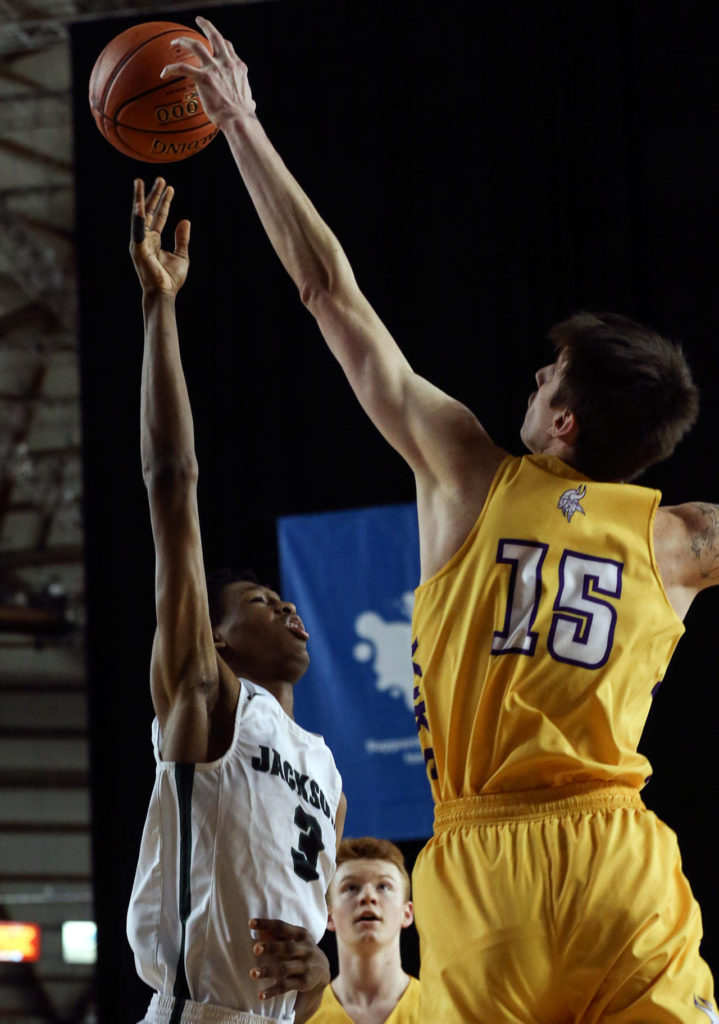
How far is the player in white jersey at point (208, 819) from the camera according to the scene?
9.44 ft

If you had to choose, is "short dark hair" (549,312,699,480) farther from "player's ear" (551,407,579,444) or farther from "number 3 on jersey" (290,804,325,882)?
"number 3 on jersey" (290,804,325,882)

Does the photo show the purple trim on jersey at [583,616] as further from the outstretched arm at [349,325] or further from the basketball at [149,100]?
the basketball at [149,100]

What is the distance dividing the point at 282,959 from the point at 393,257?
4637 mm

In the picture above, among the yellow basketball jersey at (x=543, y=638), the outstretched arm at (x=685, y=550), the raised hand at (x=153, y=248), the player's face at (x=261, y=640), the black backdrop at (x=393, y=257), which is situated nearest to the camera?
the yellow basketball jersey at (x=543, y=638)

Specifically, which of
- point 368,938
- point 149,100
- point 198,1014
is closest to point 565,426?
point 198,1014

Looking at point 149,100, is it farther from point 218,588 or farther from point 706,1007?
point 706,1007

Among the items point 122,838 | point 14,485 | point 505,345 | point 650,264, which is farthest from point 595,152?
point 14,485

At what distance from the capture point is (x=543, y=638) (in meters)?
2.49

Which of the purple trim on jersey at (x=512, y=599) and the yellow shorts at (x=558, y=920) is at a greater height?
the purple trim on jersey at (x=512, y=599)

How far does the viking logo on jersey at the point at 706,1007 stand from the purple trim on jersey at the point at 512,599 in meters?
0.69

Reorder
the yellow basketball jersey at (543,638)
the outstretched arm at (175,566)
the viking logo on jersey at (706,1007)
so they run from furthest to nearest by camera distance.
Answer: the outstretched arm at (175,566) → the yellow basketball jersey at (543,638) → the viking logo on jersey at (706,1007)

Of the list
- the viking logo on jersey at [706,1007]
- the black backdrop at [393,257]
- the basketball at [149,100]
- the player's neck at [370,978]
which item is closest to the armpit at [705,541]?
the viking logo on jersey at [706,1007]

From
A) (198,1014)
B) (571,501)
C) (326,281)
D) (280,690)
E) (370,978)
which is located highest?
(326,281)

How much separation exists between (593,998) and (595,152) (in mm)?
5144
